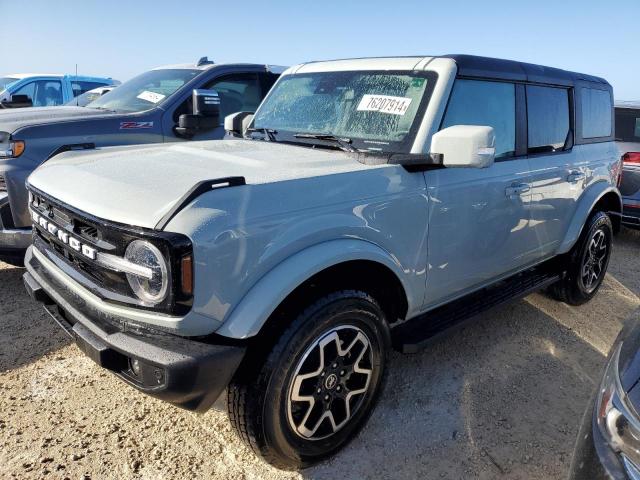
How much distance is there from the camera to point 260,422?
2.12 meters

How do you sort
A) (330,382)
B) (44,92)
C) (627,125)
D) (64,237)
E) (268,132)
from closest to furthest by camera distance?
1. (64,237)
2. (330,382)
3. (268,132)
4. (627,125)
5. (44,92)

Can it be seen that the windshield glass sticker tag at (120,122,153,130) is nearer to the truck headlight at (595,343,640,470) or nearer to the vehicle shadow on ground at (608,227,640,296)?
the truck headlight at (595,343,640,470)

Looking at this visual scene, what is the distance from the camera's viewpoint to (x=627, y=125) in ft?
21.3

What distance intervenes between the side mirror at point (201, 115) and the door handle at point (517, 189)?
2763 millimetres

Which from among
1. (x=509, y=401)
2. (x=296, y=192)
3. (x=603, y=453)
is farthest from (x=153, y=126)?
(x=603, y=453)

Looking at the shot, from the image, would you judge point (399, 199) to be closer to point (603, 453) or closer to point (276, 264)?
point (276, 264)

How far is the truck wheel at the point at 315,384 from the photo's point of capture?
2.10 m

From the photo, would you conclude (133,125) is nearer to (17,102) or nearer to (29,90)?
(17,102)

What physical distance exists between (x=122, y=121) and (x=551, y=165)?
12.2 ft

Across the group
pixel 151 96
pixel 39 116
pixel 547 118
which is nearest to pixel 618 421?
pixel 547 118

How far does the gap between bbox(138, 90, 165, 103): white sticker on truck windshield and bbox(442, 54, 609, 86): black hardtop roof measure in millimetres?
3278

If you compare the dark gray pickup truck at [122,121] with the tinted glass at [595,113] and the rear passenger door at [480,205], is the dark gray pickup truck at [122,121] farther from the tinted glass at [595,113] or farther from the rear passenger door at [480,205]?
the tinted glass at [595,113]

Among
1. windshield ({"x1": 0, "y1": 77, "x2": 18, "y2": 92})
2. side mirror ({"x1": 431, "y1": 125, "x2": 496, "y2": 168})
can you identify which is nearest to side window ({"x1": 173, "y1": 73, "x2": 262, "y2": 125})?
side mirror ({"x1": 431, "y1": 125, "x2": 496, "y2": 168})

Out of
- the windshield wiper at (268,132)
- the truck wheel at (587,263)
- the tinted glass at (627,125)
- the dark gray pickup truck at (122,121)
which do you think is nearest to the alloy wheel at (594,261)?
the truck wheel at (587,263)
